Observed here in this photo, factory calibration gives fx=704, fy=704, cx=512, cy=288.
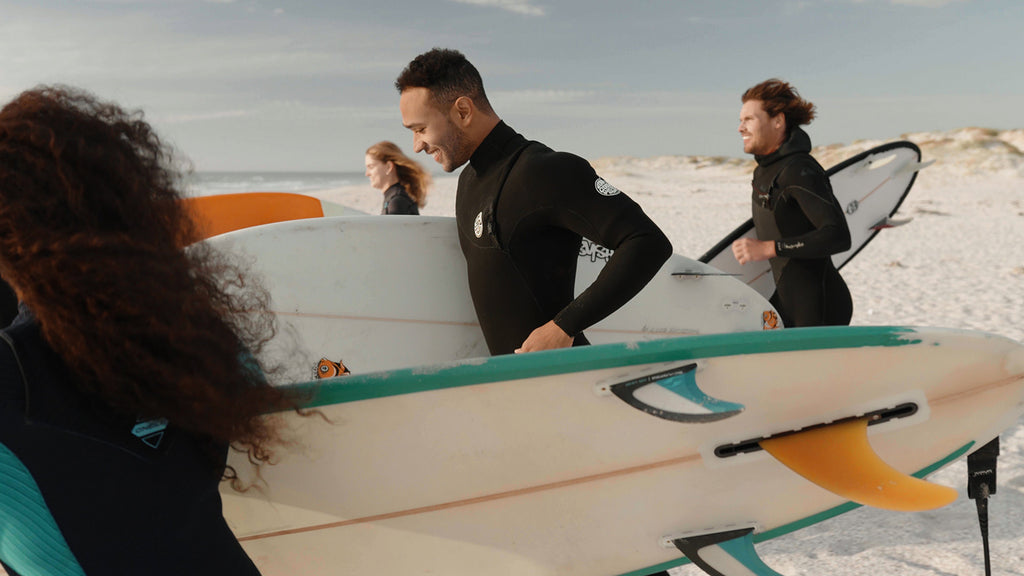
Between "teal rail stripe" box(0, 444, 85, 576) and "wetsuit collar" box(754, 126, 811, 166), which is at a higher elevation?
"wetsuit collar" box(754, 126, 811, 166)

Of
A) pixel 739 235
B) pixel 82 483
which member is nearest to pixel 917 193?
pixel 739 235

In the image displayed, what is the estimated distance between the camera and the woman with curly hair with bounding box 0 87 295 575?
2.73 feet

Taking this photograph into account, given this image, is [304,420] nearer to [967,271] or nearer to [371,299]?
[371,299]

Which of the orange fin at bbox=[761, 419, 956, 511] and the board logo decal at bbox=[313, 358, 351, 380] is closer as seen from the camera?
the orange fin at bbox=[761, 419, 956, 511]

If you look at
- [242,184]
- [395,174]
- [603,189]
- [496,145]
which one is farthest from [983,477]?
[242,184]

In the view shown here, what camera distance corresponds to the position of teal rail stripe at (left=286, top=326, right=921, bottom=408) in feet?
4.86

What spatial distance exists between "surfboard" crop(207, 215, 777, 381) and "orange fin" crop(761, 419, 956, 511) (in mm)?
1393

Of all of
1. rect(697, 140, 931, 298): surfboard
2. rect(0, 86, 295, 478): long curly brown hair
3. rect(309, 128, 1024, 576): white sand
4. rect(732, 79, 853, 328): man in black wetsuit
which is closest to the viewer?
rect(0, 86, 295, 478): long curly brown hair

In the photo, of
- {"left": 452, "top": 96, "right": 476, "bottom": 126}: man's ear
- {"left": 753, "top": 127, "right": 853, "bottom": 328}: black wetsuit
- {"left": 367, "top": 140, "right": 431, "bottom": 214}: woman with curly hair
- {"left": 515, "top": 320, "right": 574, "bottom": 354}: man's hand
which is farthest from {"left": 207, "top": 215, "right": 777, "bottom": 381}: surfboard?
{"left": 367, "top": 140, "right": 431, "bottom": 214}: woman with curly hair

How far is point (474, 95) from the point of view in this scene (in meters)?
1.99

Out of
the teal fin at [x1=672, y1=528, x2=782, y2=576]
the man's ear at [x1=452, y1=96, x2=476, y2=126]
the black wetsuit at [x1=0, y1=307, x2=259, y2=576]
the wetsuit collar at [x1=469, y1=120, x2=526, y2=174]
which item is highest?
the man's ear at [x1=452, y1=96, x2=476, y2=126]

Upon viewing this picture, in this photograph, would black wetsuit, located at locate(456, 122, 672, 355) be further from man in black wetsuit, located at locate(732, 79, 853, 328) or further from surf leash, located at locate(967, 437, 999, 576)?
man in black wetsuit, located at locate(732, 79, 853, 328)

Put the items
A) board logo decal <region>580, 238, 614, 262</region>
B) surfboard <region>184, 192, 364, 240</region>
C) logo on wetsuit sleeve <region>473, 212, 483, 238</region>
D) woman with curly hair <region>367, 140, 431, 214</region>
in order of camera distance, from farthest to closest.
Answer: woman with curly hair <region>367, 140, 431, 214</region>, surfboard <region>184, 192, 364, 240</region>, board logo decal <region>580, 238, 614, 262</region>, logo on wetsuit sleeve <region>473, 212, 483, 238</region>

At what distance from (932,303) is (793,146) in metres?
4.68
